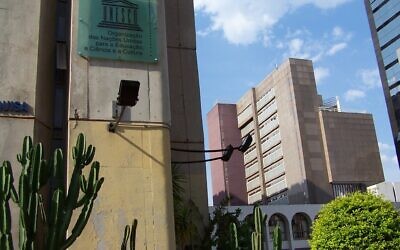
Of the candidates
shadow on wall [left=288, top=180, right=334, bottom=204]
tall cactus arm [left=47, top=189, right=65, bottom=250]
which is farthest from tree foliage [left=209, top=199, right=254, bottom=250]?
shadow on wall [left=288, top=180, right=334, bottom=204]

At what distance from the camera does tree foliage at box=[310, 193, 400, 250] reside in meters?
15.9

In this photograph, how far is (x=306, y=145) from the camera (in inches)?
2589

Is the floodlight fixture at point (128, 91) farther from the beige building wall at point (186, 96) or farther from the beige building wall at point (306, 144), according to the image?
the beige building wall at point (306, 144)

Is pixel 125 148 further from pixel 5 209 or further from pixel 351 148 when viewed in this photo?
pixel 351 148

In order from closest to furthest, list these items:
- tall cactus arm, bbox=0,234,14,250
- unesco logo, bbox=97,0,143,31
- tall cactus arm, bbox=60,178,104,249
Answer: tall cactus arm, bbox=0,234,14,250
tall cactus arm, bbox=60,178,104,249
unesco logo, bbox=97,0,143,31

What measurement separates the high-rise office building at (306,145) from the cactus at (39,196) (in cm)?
5933

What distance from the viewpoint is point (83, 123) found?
1054 cm

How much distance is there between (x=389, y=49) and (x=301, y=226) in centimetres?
3339

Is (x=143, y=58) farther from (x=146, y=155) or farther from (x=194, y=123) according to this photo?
(x=194, y=123)

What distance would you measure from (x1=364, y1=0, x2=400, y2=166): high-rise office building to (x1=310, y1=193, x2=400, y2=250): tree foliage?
5553cm

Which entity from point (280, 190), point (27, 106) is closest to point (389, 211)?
point (27, 106)

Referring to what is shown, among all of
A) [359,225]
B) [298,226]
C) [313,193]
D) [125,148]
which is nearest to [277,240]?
[125,148]

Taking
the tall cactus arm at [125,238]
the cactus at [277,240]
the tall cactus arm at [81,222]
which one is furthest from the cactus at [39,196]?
the cactus at [277,240]

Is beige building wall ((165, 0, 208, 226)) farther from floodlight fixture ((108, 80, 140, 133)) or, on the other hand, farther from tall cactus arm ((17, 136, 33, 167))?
tall cactus arm ((17, 136, 33, 167))
